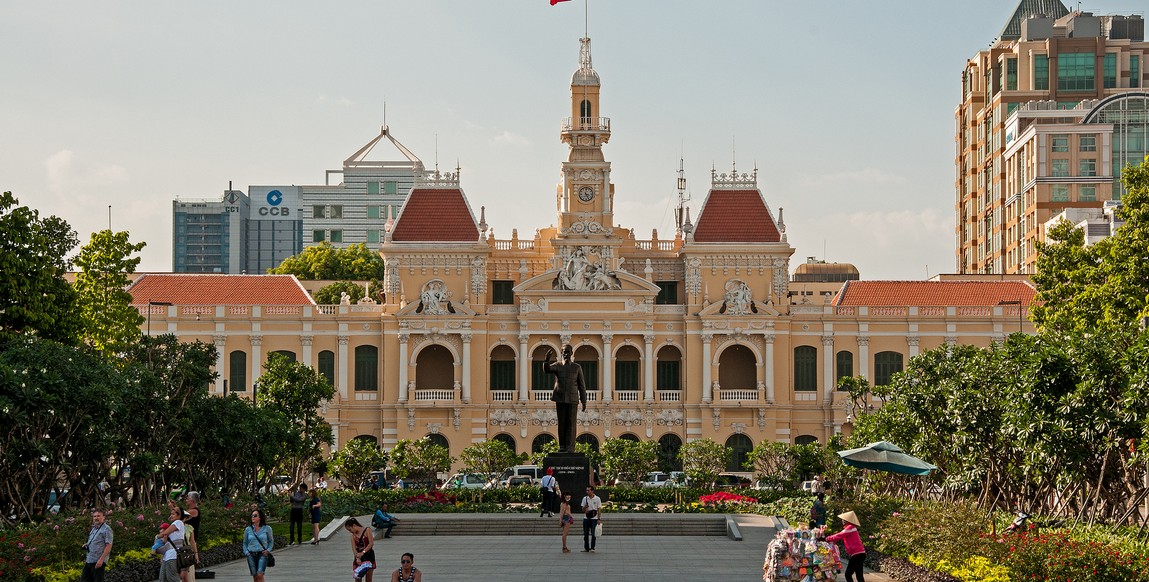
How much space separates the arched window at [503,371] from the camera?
81438mm

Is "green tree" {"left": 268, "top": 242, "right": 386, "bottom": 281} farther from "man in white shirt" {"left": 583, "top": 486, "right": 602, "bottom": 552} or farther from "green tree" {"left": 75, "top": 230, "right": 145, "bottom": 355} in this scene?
"man in white shirt" {"left": 583, "top": 486, "right": 602, "bottom": 552}

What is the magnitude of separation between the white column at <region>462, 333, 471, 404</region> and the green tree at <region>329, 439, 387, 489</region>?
48.3 ft

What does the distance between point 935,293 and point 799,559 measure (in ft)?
197

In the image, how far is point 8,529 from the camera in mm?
31703

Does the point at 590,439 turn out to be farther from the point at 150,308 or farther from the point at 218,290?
the point at 150,308

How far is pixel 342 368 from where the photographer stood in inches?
3167

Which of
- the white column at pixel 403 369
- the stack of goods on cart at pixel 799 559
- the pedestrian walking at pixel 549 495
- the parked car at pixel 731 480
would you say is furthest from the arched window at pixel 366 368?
the stack of goods on cart at pixel 799 559

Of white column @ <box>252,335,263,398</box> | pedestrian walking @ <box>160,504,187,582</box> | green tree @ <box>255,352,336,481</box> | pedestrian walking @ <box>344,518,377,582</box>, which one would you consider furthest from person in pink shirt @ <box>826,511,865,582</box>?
white column @ <box>252,335,263,398</box>

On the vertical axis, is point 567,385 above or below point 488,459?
above

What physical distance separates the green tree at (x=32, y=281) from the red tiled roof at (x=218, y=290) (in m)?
35.3

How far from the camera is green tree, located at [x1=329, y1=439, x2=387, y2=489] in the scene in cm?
6397

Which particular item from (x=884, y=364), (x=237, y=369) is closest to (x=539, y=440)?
(x=237, y=369)

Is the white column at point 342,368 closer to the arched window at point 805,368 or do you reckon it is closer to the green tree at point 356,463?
the green tree at point 356,463

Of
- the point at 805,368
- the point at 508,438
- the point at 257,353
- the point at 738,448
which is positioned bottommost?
the point at 738,448
